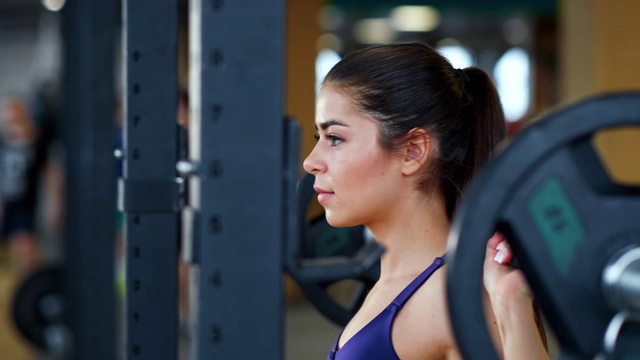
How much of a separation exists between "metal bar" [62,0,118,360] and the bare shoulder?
286cm

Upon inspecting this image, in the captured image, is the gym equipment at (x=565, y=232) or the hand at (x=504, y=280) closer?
the gym equipment at (x=565, y=232)

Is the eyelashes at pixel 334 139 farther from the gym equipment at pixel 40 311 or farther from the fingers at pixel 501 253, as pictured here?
the gym equipment at pixel 40 311

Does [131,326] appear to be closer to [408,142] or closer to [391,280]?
[391,280]

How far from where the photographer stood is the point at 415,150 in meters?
1.73

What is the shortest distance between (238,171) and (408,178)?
1.38 ft

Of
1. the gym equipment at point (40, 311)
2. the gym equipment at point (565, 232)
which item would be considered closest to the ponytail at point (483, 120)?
the gym equipment at point (565, 232)

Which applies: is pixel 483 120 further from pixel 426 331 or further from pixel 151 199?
pixel 151 199

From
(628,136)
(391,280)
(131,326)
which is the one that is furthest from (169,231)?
(628,136)

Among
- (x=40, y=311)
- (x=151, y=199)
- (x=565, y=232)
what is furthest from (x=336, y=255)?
(x=40, y=311)

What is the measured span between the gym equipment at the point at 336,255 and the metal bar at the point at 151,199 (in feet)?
0.88

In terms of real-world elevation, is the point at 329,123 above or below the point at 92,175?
above

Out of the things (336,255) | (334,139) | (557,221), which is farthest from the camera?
(336,255)

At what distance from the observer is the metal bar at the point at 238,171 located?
1369mm

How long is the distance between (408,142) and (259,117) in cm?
40
